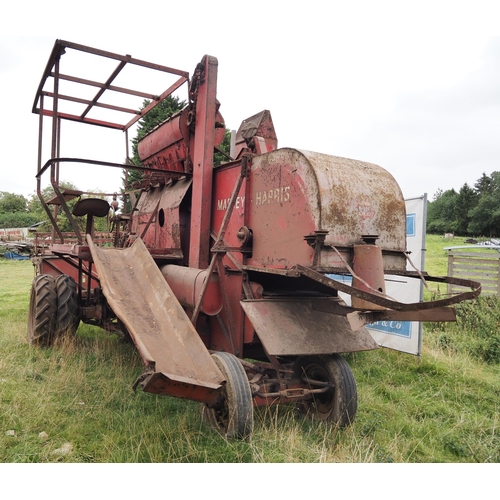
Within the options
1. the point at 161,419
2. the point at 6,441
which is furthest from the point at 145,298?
the point at 6,441

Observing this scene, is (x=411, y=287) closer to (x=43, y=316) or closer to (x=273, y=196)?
(x=273, y=196)

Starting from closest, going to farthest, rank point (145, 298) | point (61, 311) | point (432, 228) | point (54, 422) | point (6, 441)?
point (6, 441) < point (54, 422) < point (145, 298) < point (61, 311) < point (432, 228)

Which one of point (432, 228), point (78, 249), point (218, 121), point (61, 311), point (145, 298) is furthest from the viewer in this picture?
point (432, 228)

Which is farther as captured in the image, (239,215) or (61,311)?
(61,311)

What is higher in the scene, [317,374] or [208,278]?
[208,278]

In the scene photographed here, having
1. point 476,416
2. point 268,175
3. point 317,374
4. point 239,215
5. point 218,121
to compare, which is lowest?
point 476,416

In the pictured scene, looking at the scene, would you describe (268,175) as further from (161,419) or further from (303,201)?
(161,419)

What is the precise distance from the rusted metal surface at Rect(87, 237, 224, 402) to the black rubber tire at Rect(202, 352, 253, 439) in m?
0.09

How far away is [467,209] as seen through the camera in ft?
192

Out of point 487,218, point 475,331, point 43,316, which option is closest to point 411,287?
point 475,331

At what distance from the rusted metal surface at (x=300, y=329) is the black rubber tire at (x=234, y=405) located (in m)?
0.32

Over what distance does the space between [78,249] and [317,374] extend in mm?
2840

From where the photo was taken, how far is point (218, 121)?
542cm

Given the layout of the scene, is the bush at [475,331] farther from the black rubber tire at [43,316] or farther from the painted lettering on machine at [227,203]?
the black rubber tire at [43,316]
